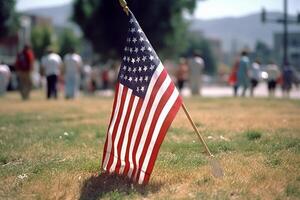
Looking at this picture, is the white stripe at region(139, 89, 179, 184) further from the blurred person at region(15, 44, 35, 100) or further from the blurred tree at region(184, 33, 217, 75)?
the blurred tree at region(184, 33, 217, 75)

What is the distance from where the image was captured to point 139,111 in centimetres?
620

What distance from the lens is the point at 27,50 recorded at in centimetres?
1962

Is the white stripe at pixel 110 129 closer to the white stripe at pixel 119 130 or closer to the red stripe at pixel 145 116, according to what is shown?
the white stripe at pixel 119 130

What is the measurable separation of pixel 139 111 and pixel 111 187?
0.88 m

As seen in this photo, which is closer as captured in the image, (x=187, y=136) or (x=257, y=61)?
(x=187, y=136)

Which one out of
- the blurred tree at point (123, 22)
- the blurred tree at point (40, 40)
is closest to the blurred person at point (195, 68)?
the blurred tree at point (123, 22)

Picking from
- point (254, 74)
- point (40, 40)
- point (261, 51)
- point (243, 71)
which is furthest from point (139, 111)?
point (40, 40)

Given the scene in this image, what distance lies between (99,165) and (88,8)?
34.1m

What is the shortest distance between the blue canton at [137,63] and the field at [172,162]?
106 cm

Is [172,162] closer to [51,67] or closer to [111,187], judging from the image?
[111,187]

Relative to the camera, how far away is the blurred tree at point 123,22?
37656 mm

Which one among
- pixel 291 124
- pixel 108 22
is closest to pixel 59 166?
pixel 291 124

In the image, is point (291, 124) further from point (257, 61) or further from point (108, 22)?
point (108, 22)

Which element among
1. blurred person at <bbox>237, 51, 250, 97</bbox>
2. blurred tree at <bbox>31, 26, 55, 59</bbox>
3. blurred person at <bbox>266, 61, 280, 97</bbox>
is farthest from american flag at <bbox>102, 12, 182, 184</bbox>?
blurred tree at <bbox>31, 26, 55, 59</bbox>
